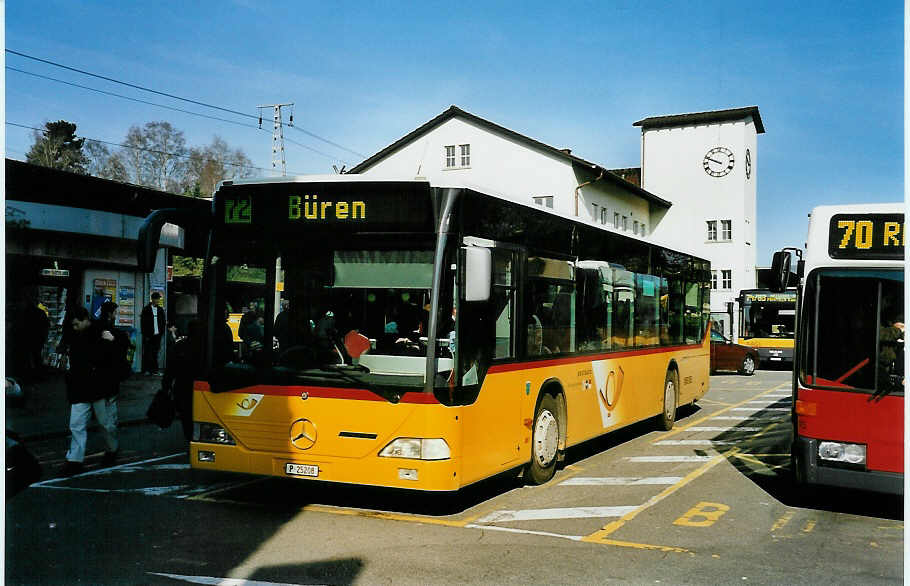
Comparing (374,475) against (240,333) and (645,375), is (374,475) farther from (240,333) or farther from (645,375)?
(645,375)

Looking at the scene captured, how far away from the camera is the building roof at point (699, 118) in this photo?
56250 mm

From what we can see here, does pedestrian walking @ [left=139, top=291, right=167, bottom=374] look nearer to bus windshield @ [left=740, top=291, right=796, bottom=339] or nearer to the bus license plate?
the bus license plate

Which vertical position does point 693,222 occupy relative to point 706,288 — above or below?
above

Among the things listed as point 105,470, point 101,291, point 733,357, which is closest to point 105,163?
point 101,291

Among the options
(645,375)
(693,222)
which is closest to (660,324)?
(645,375)

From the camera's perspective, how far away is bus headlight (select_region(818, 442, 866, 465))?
26.0ft

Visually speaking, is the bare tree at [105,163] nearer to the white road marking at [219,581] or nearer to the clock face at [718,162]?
the clock face at [718,162]

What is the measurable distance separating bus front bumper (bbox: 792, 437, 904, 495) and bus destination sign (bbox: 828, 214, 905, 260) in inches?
68.5

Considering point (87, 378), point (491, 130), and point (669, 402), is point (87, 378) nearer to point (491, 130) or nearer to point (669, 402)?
point (669, 402)

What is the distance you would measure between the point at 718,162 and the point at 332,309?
174ft

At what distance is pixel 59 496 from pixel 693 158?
54372 mm

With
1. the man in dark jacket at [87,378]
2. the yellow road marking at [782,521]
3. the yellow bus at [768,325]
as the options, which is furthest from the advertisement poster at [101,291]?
the yellow bus at [768,325]

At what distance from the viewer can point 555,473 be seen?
408 inches

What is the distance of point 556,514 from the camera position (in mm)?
8125
